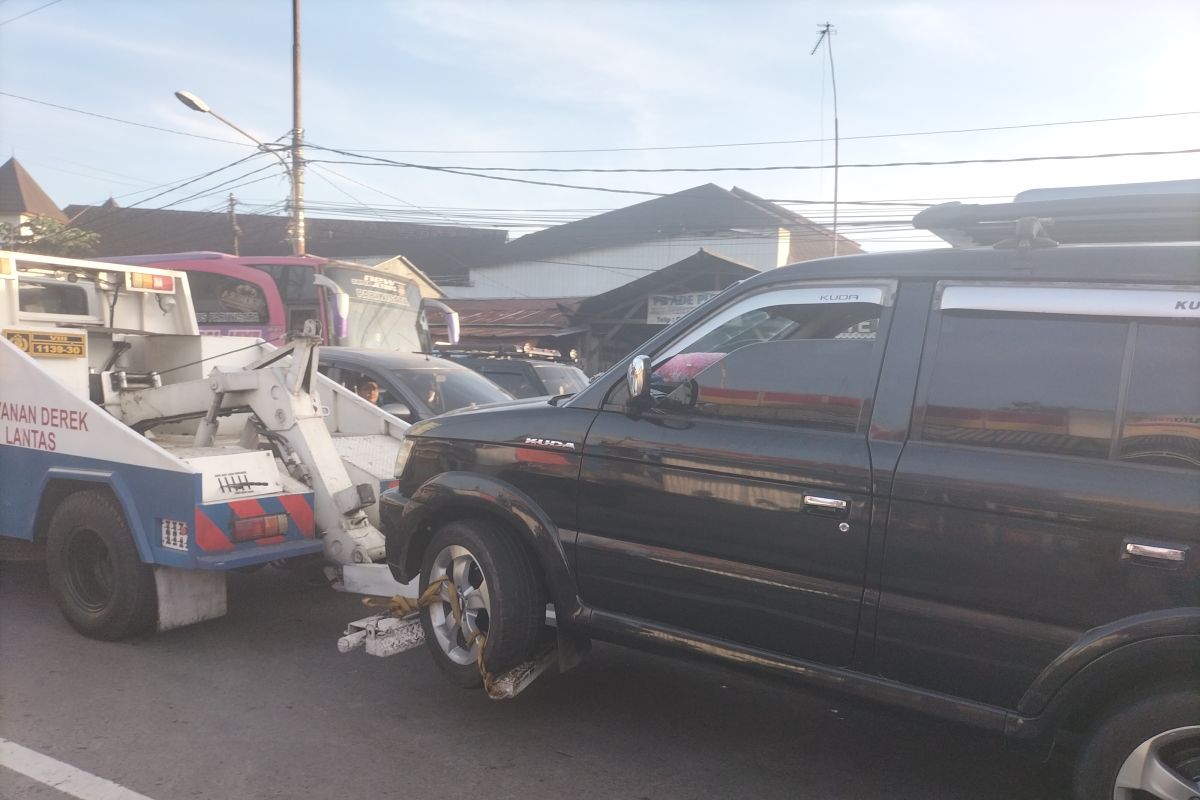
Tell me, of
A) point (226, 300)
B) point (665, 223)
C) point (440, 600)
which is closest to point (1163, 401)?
point (440, 600)

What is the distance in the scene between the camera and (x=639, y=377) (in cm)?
363

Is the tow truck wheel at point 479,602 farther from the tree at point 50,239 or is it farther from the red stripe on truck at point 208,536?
the tree at point 50,239

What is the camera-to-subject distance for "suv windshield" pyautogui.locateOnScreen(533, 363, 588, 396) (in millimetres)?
11445

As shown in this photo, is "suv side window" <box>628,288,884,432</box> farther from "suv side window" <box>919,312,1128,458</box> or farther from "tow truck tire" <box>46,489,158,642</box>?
"tow truck tire" <box>46,489,158,642</box>

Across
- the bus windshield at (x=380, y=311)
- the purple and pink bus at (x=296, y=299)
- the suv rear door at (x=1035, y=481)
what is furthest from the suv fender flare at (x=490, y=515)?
the bus windshield at (x=380, y=311)

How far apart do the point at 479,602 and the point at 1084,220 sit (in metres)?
2.94


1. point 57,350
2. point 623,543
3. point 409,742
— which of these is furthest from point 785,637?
point 57,350

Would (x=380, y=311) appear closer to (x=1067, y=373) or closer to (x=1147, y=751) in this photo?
(x=1067, y=373)

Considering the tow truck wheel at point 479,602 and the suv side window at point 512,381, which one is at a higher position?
the suv side window at point 512,381

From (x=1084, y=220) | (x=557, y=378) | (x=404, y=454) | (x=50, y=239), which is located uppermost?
(x=50, y=239)

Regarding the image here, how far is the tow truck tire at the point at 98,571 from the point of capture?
197 inches

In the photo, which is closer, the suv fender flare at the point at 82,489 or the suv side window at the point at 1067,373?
the suv side window at the point at 1067,373

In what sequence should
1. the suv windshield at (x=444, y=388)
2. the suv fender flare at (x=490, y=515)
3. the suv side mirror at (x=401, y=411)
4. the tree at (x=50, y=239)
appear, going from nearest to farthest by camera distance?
the suv fender flare at (x=490, y=515)
the suv side mirror at (x=401, y=411)
the suv windshield at (x=444, y=388)
the tree at (x=50, y=239)

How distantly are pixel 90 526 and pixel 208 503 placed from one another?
0.90 metres
